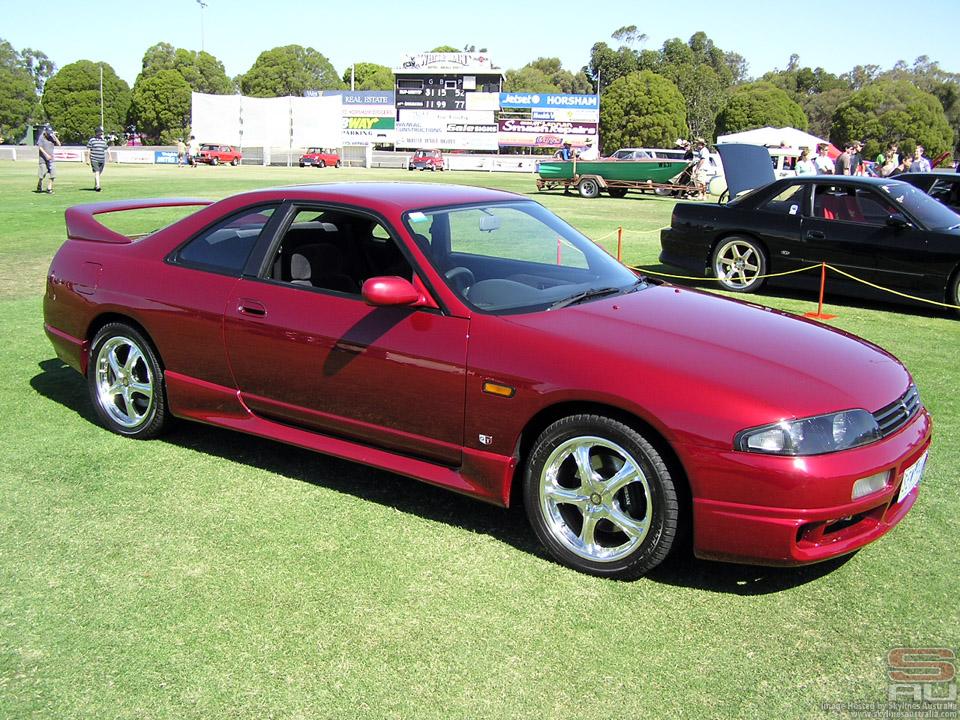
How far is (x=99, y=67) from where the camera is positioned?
→ 339 feet

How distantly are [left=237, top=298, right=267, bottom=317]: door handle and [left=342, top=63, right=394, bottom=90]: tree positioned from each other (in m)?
125

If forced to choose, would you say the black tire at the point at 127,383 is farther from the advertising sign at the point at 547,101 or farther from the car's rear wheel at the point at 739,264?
the advertising sign at the point at 547,101

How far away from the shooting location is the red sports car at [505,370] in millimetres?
3217

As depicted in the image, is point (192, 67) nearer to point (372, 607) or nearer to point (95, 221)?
point (95, 221)

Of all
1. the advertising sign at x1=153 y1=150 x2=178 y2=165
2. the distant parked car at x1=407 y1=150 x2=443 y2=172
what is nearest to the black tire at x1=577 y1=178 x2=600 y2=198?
the distant parked car at x1=407 y1=150 x2=443 y2=172

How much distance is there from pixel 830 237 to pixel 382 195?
22.8ft

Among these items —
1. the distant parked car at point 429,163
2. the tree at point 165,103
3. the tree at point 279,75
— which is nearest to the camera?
the distant parked car at point 429,163

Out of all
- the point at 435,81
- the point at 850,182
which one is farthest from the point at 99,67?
the point at 850,182

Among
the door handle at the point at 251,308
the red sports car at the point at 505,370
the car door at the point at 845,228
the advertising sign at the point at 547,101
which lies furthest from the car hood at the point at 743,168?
the advertising sign at the point at 547,101

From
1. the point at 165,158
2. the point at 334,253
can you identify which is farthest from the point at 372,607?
the point at 165,158

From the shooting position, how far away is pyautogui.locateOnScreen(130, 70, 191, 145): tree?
98.2 m

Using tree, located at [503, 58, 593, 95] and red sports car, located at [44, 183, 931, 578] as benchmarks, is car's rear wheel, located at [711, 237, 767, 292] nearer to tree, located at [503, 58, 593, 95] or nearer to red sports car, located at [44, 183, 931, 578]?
red sports car, located at [44, 183, 931, 578]

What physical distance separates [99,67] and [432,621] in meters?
116

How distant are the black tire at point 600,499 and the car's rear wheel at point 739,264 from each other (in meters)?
7.43
